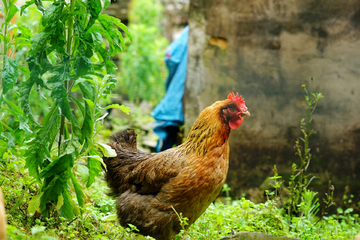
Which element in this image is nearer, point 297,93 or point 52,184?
point 52,184

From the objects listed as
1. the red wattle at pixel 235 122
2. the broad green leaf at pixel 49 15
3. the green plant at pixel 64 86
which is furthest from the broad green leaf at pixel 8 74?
the red wattle at pixel 235 122

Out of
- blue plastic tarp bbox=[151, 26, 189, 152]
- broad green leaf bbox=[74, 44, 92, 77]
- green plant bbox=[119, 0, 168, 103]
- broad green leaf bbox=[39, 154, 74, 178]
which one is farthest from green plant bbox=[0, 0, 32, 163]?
green plant bbox=[119, 0, 168, 103]

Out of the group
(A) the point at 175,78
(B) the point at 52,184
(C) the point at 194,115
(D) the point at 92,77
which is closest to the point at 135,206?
(B) the point at 52,184

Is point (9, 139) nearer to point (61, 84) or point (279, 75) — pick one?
point (61, 84)

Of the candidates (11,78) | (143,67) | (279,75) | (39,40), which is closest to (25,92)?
(11,78)

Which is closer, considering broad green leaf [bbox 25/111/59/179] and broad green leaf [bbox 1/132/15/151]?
broad green leaf [bbox 25/111/59/179]

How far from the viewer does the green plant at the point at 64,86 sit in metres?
2.18

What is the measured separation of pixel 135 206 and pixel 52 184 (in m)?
0.85

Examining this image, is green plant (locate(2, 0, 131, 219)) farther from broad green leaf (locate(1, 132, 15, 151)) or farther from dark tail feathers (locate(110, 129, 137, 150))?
dark tail feathers (locate(110, 129, 137, 150))

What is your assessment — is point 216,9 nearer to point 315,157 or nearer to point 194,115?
point 194,115

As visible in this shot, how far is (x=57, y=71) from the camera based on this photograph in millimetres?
2217

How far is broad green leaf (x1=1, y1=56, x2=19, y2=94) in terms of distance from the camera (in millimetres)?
2304

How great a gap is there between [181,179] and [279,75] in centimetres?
278

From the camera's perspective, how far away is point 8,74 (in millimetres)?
2330
